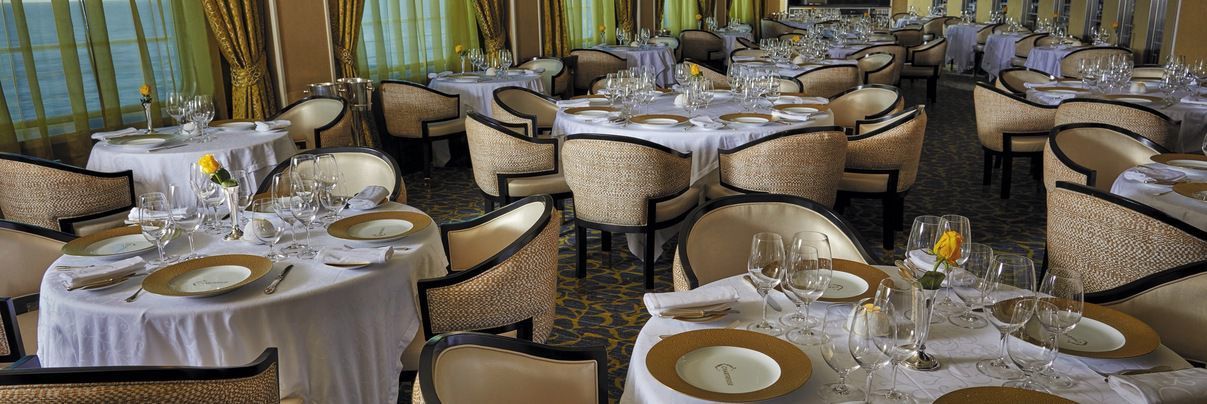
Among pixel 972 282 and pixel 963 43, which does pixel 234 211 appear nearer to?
pixel 972 282

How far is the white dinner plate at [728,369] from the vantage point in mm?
1784

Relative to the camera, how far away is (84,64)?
18.3 ft

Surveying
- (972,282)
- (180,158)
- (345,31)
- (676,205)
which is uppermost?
(345,31)

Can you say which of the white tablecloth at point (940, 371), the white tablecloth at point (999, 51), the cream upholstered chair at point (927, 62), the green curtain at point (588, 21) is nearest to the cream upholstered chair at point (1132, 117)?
the white tablecloth at point (940, 371)

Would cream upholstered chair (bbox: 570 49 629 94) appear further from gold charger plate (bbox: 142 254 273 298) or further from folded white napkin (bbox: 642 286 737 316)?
folded white napkin (bbox: 642 286 737 316)

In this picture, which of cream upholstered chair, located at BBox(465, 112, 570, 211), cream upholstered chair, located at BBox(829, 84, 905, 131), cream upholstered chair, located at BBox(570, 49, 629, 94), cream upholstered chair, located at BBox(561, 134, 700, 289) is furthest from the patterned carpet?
cream upholstered chair, located at BBox(570, 49, 629, 94)

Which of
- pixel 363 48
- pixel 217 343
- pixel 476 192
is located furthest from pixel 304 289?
pixel 363 48

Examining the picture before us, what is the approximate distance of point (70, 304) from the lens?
2.41 meters

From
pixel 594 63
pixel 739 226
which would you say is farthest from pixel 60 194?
pixel 594 63

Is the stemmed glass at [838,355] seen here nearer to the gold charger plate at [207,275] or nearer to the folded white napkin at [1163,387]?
the folded white napkin at [1163,387]

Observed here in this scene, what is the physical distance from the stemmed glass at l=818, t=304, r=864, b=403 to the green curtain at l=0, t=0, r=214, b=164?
5.28 metres

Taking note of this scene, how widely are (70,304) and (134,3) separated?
13.6ft

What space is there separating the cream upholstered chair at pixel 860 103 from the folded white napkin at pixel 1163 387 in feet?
15.6

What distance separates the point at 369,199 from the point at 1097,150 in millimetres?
3658
